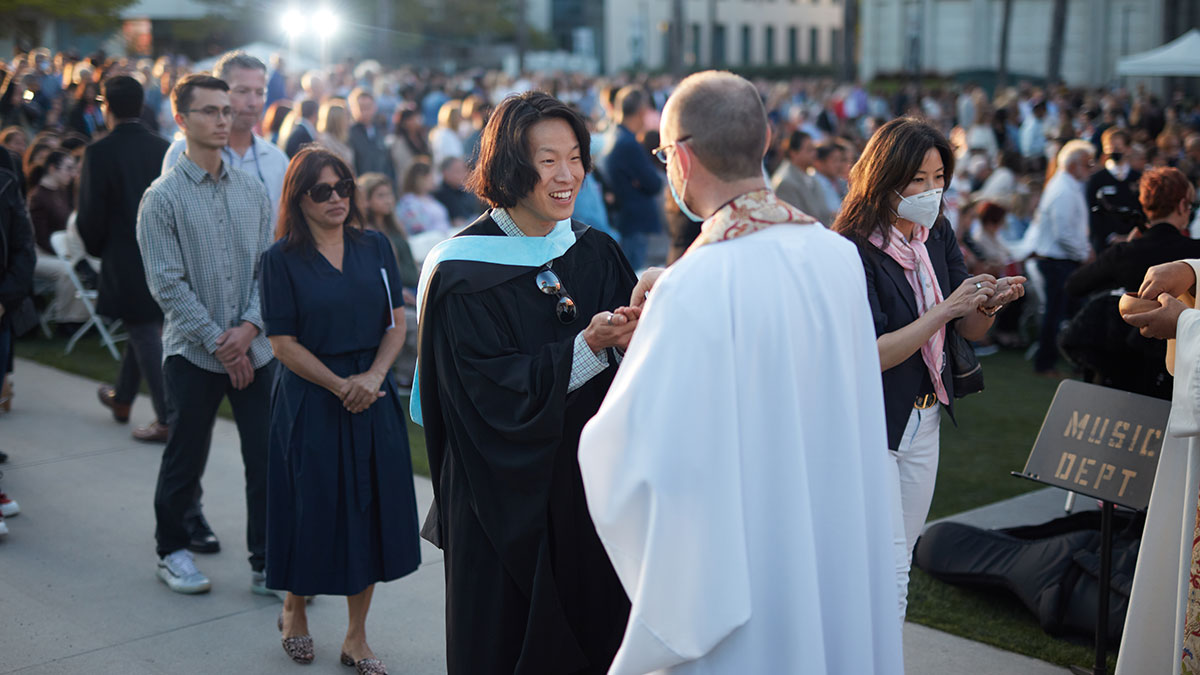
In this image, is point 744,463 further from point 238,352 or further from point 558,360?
point 238,352

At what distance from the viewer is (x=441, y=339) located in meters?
3.35

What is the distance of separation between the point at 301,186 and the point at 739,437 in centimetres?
261

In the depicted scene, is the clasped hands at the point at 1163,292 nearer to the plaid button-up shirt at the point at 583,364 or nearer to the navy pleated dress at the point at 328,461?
the plaid button-up shirt at the point at 583,364

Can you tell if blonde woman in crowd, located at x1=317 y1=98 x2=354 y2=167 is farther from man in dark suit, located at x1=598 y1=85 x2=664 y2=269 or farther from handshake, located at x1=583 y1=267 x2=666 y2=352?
handshake, located at x1=583 y1=267 x2=666 y2=352

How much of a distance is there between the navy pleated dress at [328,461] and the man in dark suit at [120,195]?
7.04 feet

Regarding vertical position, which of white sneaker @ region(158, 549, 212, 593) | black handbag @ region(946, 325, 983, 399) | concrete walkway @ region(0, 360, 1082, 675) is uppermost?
black handbag @ region(946, 325, 983, 399)

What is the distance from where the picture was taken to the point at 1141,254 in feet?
17.9

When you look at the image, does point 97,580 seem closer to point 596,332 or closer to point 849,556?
point 596,332

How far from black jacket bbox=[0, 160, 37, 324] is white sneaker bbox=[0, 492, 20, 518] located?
1.01 meters

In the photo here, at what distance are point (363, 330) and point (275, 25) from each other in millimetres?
56369

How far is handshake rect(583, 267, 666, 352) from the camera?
3059 mm

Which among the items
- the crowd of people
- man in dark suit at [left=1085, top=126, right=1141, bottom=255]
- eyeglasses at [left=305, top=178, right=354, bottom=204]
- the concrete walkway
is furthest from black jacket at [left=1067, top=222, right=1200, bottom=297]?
eyeglasses at [left=305, top=178, right=354, bottom=204]

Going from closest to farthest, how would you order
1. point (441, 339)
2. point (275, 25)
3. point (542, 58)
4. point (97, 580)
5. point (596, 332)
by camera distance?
point (596, 332) < point (441, 339) < point (97, 580) < point (542, 58) < point (275, 25)

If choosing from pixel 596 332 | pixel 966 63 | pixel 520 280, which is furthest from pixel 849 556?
pixel 966 63
